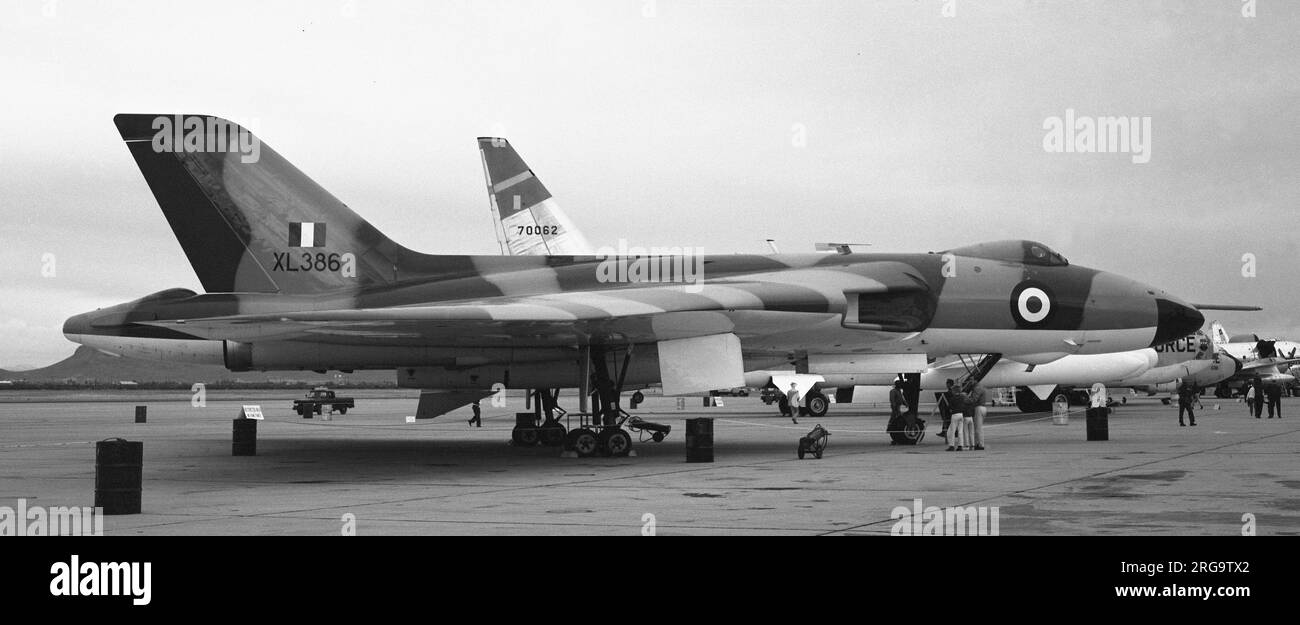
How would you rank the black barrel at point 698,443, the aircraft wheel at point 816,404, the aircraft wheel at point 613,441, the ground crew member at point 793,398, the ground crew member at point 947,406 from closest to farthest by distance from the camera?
the black barrel at point 698,443
the aircraft wheel at point 613,441
the ground crew member at point 947,406
the ground crew member at point 793,398
the aircraft wheel at point 816,404

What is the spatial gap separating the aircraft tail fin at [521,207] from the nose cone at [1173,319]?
14375 mm

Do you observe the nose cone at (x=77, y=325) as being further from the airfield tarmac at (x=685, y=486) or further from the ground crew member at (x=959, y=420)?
the ground crew member at (x=959, y=420)

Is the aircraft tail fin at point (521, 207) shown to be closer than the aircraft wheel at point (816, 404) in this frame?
Yes

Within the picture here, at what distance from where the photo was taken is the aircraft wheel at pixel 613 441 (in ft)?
57.4

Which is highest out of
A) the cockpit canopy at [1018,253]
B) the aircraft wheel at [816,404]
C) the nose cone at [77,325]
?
the cockpit canopy at [1018,253]

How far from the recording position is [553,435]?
20922 mm

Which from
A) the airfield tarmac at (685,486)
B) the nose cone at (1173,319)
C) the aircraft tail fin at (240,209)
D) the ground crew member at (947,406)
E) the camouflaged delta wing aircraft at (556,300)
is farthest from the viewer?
the ground crew member at (947,406)

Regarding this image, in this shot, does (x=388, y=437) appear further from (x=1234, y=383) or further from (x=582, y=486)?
(x=1234, y=383)

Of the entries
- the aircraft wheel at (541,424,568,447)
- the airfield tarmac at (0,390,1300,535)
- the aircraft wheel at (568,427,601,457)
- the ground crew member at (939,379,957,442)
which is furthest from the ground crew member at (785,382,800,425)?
the aircraft wheel at (568,427,601,457)

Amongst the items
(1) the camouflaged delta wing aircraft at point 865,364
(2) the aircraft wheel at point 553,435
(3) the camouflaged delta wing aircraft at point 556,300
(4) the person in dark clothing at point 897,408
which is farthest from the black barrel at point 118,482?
(4) the person in dark clothing at point 897,408

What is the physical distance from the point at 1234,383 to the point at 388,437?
231ft

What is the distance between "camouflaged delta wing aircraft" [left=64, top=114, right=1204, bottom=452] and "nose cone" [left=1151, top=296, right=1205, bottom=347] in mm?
34

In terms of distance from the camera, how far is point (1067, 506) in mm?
10109

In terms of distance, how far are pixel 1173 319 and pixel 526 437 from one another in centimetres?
1170
